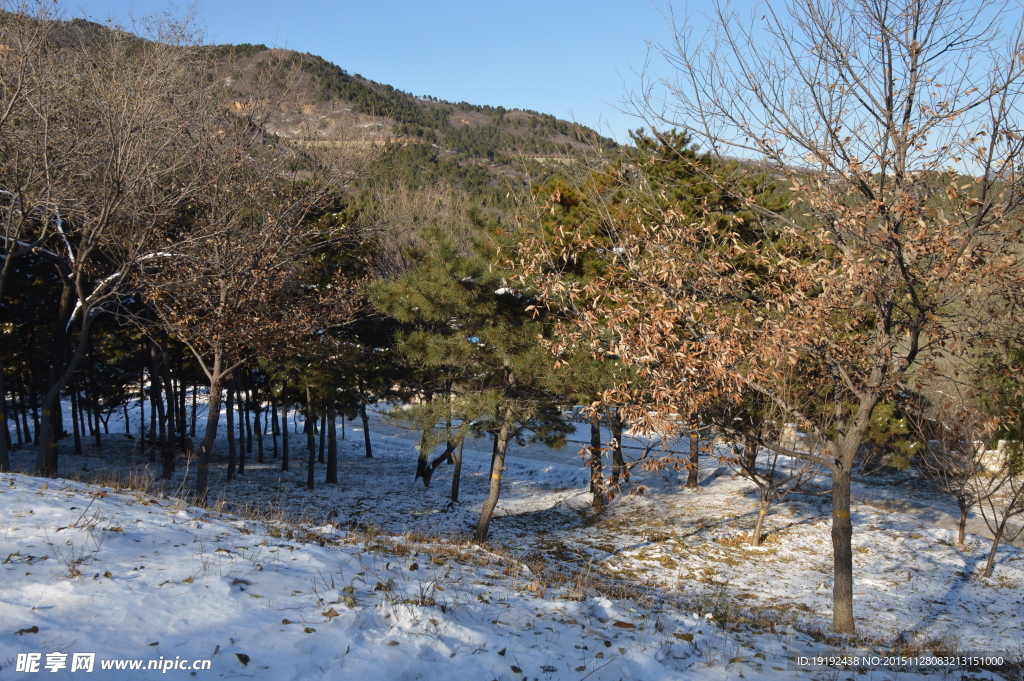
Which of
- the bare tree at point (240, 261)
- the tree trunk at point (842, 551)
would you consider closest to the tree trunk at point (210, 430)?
the bare tree at point (240, 261)

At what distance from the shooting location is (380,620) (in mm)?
4668

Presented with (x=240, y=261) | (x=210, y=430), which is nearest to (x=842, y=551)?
(x=240, y=261)

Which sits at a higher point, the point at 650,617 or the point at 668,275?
the point at 668,275

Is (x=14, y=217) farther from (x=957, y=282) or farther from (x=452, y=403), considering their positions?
(x=957, y=282)

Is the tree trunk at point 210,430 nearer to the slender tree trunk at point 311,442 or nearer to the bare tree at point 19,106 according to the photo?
the bare tree at point 19,106

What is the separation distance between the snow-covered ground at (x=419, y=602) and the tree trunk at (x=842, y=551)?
29 centimetres

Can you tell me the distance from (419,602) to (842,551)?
514 centimetres

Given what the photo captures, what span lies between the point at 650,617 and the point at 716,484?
16459 mm

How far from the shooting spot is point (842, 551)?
7.21m

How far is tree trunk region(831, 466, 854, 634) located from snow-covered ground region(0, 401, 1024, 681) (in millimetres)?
294

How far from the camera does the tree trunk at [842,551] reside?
280 inches

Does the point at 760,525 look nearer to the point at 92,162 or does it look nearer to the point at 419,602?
the point at 419,602

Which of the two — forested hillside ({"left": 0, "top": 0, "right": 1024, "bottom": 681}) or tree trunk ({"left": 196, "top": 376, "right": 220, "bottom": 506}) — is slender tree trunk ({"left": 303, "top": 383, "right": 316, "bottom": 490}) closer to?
forested hillside ({"left": 0, "top": 0, "right": 1024, "bottom": 681})

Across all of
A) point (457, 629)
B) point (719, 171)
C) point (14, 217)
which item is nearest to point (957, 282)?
point (719, 171)
